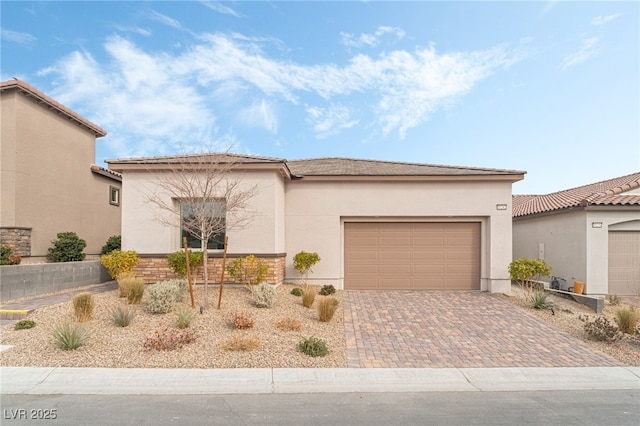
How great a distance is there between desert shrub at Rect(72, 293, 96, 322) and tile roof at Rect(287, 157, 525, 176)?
7552 millimetres

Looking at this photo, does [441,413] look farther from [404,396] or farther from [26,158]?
[26,158]

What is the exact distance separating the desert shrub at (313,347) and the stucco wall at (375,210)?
6119 millimetres

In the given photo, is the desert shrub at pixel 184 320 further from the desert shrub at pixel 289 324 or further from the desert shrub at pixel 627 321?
the desert shrub at pixel 627 321

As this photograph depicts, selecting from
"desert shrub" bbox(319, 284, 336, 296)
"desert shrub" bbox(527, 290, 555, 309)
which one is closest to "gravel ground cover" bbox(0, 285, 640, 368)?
"desert shrub" bbox(527, 290, 555, 309)

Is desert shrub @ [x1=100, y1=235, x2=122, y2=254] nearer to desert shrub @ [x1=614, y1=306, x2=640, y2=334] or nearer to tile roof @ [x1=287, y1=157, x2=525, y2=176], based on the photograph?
tile roof @ [x1=287, y1=157, x2=525, y2=176]

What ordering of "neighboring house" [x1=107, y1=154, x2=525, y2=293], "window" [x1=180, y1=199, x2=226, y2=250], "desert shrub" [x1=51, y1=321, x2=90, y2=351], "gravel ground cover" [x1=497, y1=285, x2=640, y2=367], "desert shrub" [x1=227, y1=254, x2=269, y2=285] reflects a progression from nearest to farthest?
"desert shrub" [x1=51, y1=321, x2=90, y2=351] → "gravel ground cover" [x1=497, y1=285, x2=640, y2=367] → "window" [x1=180, y1=199, x2=226, y2=250] → "desert shrub" [x1=227, y1=254, x2=269, y2=285] → "neighboring house" [x1=107, y1=154, x2=525, y2=293]

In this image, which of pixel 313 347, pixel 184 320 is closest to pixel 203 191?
pixel 184 320

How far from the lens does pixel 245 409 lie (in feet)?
15.9

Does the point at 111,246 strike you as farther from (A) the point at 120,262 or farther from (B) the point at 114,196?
(A) the point at 120,262

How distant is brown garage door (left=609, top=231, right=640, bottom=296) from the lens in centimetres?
1275

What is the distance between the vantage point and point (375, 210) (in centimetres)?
1312

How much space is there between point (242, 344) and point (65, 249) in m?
11.7

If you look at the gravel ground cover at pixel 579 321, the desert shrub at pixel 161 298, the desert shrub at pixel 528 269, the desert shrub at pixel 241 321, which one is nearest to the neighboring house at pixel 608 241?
the gravel ground cover at pixel 579 321

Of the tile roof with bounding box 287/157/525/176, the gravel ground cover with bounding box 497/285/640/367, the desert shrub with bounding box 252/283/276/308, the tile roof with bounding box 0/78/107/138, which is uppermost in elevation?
the tile roof with bounding box 0/78/107/138
